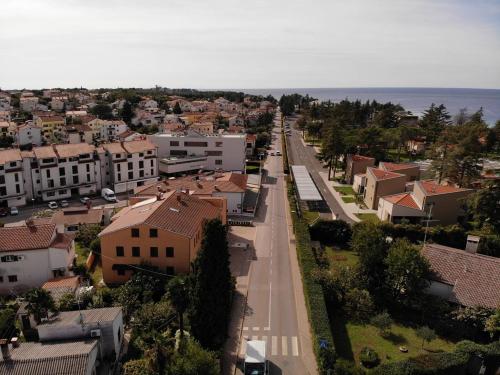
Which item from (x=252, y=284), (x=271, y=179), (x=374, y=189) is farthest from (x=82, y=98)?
(x=252, y=284)

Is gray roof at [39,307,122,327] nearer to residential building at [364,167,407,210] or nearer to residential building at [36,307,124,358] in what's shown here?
residential building at [36,307,124,358]

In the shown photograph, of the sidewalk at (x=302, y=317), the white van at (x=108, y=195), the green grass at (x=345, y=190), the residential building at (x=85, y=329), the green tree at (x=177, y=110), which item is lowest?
the sidewalk at (x=302, y=317)

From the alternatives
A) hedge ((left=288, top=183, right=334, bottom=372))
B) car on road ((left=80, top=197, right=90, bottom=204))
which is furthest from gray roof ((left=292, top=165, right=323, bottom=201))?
car on road ((left=80, top=197, right=90, bottom=204))

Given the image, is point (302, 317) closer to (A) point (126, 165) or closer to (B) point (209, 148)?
(A) point (126, 165)

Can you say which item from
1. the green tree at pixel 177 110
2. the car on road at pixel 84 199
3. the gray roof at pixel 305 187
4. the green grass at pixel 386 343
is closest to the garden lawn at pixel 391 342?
the green grass at pixel 386 343

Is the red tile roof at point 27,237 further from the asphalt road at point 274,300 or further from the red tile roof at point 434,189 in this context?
the red tile roof at point 434,189

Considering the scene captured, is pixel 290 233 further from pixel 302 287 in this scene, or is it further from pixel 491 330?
pixel 491 330
